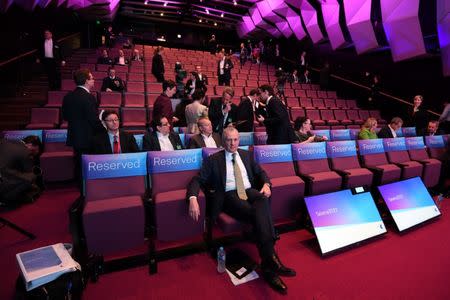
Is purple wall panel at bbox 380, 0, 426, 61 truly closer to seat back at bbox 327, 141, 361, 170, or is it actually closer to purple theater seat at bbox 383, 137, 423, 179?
purple theater seat at bbox 383, 137, 423, 179

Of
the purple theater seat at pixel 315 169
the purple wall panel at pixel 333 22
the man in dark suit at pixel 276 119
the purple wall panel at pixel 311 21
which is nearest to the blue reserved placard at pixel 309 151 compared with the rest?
the purple theater seat at pixel 315 169

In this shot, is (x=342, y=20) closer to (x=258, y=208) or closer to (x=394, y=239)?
(x=394, y=239)

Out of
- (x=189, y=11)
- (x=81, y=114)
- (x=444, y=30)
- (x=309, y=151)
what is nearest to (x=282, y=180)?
(x=309, y=151)

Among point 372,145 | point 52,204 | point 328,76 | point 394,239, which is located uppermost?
point 328,76

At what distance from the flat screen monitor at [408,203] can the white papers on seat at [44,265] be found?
3.04m

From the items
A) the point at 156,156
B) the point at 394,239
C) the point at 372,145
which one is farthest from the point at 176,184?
the point at 372,145

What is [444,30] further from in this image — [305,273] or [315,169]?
[305,273]

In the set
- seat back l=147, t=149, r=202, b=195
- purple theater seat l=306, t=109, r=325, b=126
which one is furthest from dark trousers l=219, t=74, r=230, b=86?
seat back l=147, t=149, r=202, b=195

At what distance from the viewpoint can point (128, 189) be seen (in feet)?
7.93

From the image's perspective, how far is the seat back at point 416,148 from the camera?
4364 millimetres

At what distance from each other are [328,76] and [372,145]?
7.60 meters

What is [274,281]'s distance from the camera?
189 centimetres

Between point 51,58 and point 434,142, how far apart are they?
7.93m

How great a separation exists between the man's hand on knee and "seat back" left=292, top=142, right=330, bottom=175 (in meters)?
1.59
